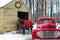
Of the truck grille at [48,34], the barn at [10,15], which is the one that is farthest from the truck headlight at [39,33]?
the barn at [10,15]

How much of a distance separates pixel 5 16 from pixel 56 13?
36.3 metres

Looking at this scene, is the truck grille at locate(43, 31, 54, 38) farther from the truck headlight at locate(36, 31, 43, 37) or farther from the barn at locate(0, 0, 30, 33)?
the barn at locate(0, 0, 30, 33)

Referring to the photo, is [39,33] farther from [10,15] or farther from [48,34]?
[10,15]

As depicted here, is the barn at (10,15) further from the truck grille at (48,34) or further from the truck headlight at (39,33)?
the truck grille at (48,34)

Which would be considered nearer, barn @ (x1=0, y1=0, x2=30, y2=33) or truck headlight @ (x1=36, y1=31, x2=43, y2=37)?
truck headlight @ (x1=36, y1=31, x2=43, y2=37)

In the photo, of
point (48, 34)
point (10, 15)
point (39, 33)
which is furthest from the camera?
point (10, 15)

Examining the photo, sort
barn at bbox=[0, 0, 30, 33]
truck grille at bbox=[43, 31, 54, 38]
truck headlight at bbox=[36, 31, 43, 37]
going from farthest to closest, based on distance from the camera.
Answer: barn at bbox=[0, 0, 30, 33]
truck headlight at bbox=[36, 31, 43, 37]
truck grille at bbox=[43, 31, 54, 38]

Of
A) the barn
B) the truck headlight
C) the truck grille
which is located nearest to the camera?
the truck grille

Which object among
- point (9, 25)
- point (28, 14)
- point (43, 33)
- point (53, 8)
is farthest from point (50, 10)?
point (43, 33)

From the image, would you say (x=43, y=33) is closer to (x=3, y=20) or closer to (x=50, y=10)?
(x=3, y=20)

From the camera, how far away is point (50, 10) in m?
54.9

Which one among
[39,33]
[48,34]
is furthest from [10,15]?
[48,34]

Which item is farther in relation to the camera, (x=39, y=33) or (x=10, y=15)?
(x=10, y=15)

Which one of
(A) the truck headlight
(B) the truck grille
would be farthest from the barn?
(B) the truck grille
